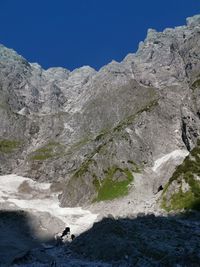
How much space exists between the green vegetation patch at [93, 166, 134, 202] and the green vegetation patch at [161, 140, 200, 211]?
57.6 ft

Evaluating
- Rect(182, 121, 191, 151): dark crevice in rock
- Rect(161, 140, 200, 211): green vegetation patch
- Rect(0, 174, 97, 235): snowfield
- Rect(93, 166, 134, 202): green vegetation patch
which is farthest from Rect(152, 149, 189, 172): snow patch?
Rect(0, 174, 97, 235): snowfield

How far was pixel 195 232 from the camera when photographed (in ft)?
258

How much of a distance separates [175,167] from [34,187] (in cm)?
5472

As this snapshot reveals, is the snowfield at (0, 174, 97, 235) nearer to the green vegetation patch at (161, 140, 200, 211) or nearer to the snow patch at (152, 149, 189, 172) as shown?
the green vegetation patch at (161, 140, 200, 211)

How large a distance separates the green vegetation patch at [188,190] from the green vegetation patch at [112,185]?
57.6ft

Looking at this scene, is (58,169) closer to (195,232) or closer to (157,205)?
(157,205)

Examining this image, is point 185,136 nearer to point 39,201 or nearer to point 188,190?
point 188,190

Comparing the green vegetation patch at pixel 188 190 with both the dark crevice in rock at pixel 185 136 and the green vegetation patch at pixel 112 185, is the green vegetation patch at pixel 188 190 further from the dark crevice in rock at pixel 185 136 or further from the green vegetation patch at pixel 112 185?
the dark crevice in rock at pixel 185 136

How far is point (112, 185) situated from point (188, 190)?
107ft

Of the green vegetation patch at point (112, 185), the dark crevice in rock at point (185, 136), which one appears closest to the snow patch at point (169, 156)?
the dark crevice in rock at point (185, 136)

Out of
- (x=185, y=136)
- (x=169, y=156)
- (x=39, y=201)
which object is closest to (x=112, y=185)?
(x=39, y=201)

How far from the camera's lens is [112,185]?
484 ft

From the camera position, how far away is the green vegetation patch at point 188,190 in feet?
372

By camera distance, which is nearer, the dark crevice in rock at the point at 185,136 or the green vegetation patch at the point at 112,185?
the green vegetation patch at the point at 112,185
